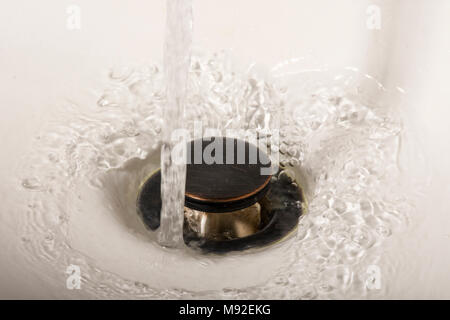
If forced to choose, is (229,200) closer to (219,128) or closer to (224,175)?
(224,175)

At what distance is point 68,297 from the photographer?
45 centimetres

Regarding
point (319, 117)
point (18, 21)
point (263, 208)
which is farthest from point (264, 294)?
point (18, 21)

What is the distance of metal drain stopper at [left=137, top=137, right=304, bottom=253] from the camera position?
22.0 inches

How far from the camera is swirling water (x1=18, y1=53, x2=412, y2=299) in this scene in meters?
0.49

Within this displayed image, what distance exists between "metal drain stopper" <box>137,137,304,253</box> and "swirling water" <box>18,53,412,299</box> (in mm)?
18

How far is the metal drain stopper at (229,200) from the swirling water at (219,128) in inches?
0.7

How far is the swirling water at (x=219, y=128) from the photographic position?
1.62ft

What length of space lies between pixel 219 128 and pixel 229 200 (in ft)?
0.50

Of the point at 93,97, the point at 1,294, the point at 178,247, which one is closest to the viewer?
the point at 1,294

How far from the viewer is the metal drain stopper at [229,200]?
559mm

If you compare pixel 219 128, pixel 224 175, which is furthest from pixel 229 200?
pixel 219 128
